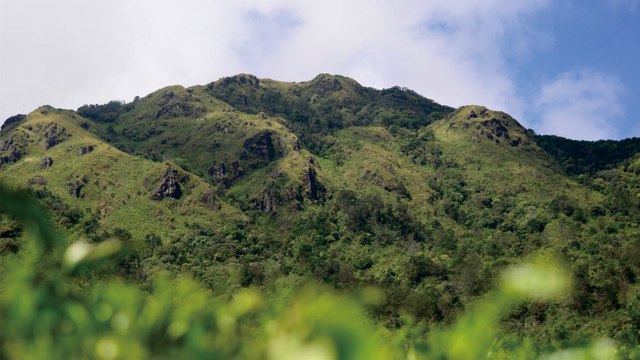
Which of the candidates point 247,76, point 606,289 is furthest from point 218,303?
point 247,76

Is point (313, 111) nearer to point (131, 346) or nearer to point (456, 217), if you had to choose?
point (456, 217)

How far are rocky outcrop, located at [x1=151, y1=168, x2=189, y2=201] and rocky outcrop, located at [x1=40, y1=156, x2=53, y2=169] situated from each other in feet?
69.0

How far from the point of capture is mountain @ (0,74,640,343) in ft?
190

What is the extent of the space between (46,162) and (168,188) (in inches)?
929

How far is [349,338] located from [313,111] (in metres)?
143

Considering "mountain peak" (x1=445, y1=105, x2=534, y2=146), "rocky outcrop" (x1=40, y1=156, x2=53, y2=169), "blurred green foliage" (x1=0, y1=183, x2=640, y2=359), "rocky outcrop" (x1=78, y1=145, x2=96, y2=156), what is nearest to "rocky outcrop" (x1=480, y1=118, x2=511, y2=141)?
"mountain peak" (x1=445, y1=105, x2=534, y2=146)

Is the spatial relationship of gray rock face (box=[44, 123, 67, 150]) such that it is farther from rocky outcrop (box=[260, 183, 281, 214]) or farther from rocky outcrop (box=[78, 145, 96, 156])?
rocky outcrop (box=[260, 183, 281, 214])

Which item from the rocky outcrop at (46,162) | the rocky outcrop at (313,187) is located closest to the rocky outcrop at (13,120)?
the rocky outcrop at (46,162)

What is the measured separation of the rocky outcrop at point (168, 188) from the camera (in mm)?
83812

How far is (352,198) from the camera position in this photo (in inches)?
3492

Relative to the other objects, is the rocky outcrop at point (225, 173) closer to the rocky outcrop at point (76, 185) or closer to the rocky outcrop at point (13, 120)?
the rocky outcrop at point (76, 185)

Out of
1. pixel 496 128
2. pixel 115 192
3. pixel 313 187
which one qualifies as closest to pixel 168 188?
pixel 115 192

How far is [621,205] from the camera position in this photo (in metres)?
73.9

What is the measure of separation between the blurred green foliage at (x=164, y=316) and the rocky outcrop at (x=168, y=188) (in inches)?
3369
